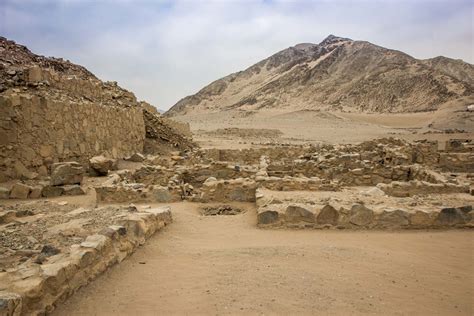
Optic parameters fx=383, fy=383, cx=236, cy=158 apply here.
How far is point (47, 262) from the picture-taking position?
11.0 ft

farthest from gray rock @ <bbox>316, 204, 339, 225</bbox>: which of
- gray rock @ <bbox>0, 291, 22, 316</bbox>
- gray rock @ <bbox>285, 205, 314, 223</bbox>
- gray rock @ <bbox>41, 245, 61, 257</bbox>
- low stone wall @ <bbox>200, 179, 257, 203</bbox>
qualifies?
gray rock @ <bbox>0, 291, 22, 316</bbox>

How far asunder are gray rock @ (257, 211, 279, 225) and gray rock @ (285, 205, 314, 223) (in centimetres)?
16

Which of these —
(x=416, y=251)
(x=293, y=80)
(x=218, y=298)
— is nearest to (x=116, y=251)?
(x=218, y=298)

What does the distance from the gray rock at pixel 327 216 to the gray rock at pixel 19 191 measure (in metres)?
5.61

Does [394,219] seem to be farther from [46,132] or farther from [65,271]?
[46,132]

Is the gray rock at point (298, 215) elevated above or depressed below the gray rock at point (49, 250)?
below

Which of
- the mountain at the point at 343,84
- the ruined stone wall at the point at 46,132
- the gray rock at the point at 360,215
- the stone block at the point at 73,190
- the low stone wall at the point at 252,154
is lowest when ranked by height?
the gray rock at the point at 360,215

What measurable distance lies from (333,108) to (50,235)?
162ft

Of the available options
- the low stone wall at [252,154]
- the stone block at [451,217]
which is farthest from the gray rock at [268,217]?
the low stone wall at [252,154]

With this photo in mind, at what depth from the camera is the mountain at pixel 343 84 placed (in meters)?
49.5

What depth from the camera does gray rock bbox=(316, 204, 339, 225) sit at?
5523mm

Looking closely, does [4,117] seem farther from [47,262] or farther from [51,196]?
[47,262]

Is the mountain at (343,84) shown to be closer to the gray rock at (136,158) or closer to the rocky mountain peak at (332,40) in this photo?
the rocky mountain peak at (332,40)

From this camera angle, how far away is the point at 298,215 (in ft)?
18.3
